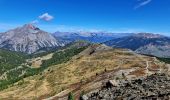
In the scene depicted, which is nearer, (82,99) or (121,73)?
(82,99)

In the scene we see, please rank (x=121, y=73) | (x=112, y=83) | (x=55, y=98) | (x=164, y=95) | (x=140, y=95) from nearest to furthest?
(x=164, y=95), (x=140, y=95), (x=112, y=83), (x=55, y=98), (x=121, y=73)

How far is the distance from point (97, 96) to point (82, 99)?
1290 centimetres

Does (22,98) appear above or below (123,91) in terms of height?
below

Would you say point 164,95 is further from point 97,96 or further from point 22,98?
point 22,98

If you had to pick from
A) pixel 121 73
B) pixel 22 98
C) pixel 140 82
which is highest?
pixel 140 82

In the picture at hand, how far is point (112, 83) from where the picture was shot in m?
112

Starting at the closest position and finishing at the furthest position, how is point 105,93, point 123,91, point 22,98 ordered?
point 123,91 → point 105,93 → point 22,98

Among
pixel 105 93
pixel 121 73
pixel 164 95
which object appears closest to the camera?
pixel 164 95

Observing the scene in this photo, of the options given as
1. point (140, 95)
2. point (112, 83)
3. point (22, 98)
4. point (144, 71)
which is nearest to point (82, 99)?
point (112, 83)

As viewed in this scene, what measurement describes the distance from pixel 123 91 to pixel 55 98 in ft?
217

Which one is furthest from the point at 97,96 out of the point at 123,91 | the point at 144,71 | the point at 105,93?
the point at 144,71

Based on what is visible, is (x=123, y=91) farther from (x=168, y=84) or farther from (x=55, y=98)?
(x=55, y=98)

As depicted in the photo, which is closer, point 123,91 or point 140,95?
point 140,95

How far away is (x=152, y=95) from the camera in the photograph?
78250mm
